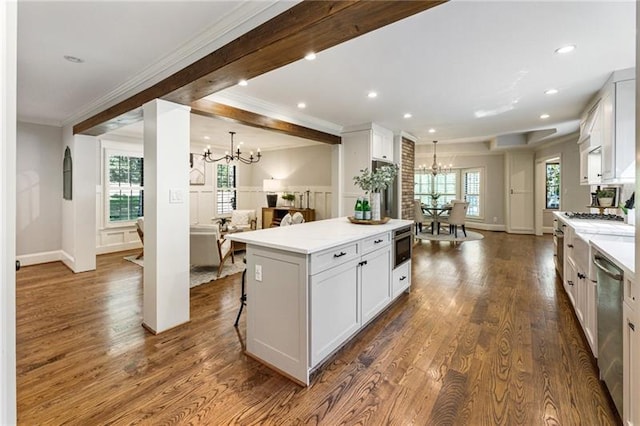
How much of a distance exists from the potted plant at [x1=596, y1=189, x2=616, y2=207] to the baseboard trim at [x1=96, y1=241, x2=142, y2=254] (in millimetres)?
7979

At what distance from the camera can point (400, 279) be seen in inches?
135

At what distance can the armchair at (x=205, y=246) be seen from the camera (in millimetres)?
4312

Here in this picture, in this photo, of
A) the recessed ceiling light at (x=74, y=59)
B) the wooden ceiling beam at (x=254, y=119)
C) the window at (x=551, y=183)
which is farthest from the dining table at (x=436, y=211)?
the recessed ceiling light at (x=74, y=59)

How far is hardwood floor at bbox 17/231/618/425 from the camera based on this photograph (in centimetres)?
174

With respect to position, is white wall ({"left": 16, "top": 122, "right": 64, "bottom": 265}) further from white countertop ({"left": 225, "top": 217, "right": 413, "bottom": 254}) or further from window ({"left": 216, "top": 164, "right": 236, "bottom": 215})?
white countertop ({"left": 225, "top": 217, "right": 413, "bottom": 254})

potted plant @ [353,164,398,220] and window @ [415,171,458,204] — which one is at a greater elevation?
window @ [415,171,458,204]

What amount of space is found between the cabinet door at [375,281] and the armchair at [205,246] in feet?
8.24

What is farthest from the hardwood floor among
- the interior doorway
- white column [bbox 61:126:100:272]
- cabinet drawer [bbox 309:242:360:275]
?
the interior doorway

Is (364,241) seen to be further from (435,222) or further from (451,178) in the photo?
(451,178)

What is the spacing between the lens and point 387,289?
311 centimetres

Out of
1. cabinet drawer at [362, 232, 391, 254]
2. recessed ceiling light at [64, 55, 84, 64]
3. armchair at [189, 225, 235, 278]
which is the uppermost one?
recessed ceiling light at [64, 55, 84, 64]

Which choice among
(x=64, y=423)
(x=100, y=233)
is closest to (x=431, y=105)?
(x=64, y=423)

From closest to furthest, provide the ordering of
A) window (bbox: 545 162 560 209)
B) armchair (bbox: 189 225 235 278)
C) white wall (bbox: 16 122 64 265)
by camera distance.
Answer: armchair (bbox: 189 225 235 278)
white wall (bbox: 16 122 64 265)
window (bbox: 545 162 560 209)

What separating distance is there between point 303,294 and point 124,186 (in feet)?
19.4
